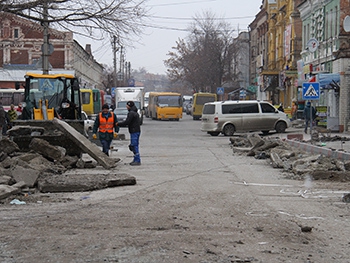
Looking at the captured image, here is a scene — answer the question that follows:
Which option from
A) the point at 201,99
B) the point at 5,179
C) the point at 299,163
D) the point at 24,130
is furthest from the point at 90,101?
the point at 5,179

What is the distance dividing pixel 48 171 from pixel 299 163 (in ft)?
20.6

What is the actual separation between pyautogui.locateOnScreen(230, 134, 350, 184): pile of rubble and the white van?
1138 centimetres

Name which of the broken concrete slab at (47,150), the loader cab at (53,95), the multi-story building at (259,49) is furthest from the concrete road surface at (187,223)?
the multi-story building at (259,49)

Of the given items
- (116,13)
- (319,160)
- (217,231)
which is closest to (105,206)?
(217,231)

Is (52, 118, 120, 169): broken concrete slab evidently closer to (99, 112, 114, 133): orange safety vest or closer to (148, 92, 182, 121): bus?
(99, 112, 114, 133): orange safety vest

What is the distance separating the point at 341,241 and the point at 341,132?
90.8 feet

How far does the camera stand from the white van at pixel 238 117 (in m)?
34.1

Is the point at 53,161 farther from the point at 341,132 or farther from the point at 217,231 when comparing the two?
the point at 341,132

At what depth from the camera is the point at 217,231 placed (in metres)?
8.01

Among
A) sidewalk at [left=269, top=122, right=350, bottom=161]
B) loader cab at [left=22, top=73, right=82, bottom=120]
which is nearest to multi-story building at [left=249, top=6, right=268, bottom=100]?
sidewalk at [left=269, top=122, right=350, bottom=161]

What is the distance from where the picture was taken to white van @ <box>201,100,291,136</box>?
112 ft

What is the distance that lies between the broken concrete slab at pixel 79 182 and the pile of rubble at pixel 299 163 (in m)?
4.27

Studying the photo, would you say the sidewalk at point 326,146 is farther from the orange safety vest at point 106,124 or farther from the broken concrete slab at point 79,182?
the broken concrete slab at point 79,182

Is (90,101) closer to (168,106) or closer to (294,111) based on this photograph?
(168,106)
